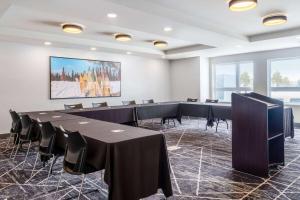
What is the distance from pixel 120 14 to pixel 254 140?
9.89 ft

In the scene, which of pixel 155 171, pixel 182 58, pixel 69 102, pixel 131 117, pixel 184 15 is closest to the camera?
pixel 155 171

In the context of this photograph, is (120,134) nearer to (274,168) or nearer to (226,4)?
(274,168)

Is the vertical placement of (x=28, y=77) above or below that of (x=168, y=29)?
below

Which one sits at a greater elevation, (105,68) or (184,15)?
(184,15)

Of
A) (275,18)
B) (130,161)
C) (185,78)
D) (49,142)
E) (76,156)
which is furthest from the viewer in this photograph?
(185,78)

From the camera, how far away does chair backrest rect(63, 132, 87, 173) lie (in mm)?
2535

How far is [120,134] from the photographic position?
9.13ft

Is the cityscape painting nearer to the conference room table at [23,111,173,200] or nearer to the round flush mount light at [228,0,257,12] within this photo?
the conference room table at [23,111,173,200]

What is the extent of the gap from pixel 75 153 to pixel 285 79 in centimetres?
783

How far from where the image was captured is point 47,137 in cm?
339

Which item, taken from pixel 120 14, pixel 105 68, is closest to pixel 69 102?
pixel 105 68

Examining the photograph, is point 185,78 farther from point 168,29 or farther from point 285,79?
point 168,29

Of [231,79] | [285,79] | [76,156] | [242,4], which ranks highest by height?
[242,4]

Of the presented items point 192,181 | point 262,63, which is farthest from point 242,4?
point 262,63
